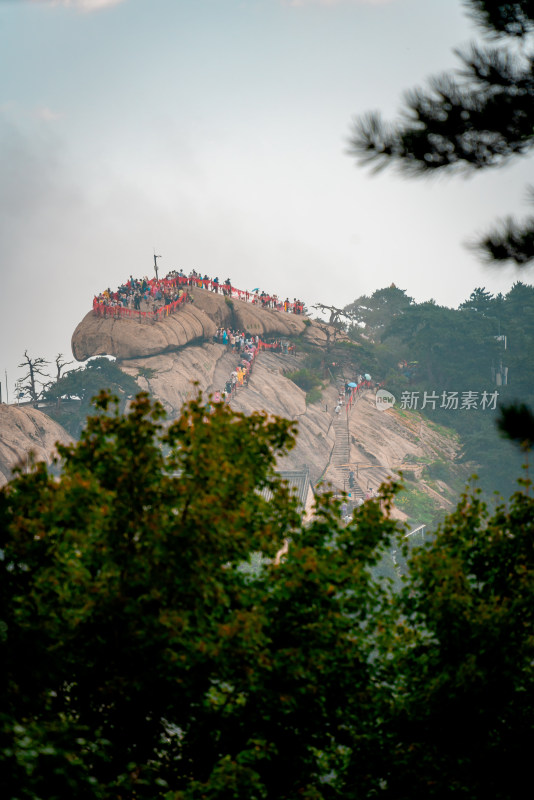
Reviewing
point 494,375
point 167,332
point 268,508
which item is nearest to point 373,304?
point 494,375

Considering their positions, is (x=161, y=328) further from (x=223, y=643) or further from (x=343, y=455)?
(x=223, y=643)

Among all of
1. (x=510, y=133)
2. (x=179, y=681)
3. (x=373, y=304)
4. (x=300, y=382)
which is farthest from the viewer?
(x=373, y=304)

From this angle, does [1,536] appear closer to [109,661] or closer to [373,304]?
[109,661]

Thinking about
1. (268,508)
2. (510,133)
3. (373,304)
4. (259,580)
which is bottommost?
(259,580)

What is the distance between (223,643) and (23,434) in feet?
139

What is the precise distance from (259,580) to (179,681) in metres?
1.54

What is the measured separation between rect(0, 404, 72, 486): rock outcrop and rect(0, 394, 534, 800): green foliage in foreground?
→ 38.9m

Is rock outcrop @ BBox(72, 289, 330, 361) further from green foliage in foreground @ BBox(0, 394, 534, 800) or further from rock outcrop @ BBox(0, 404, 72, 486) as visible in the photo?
green foliage in foreground @ BBox(0, 394, 534, 800)

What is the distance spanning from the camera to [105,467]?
8211mm

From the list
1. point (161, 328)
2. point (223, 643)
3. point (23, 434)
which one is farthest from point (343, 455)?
point (223, 643)

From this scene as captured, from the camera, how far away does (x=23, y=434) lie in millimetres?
47938

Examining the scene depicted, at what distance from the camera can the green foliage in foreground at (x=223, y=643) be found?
746 cm

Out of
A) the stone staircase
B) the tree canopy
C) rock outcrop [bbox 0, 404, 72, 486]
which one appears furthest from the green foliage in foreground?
the stone staircase

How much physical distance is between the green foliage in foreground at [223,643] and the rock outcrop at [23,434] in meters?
38.9
